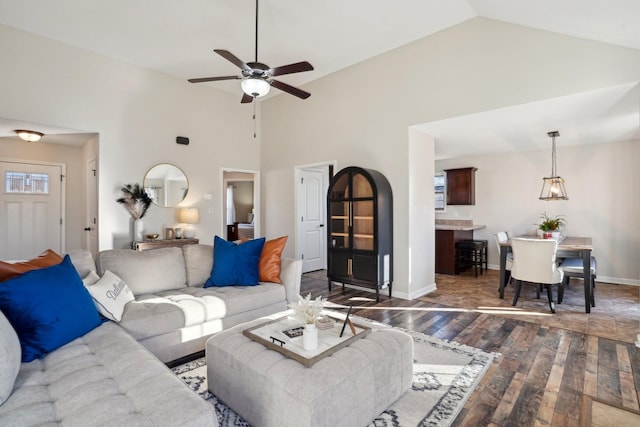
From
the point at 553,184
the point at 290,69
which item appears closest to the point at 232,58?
the point at 290,69

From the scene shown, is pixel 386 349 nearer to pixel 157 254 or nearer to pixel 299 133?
pixel 157 254

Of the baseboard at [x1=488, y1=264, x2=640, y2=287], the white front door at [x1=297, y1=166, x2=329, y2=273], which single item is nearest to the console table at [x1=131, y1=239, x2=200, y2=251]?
the white front door at [x1=297, y1=166, x2=329, y2=273]

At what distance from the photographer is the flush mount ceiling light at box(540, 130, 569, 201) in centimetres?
509

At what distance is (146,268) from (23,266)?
96 cm

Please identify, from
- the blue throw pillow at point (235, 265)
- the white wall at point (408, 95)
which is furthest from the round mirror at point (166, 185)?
the blue throw pillow at point (235, 265)

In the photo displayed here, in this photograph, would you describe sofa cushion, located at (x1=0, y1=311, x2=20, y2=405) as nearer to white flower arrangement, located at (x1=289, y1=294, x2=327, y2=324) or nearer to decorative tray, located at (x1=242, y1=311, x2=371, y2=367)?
decorative tray, located at (x1=242, y1=311, x2=371, y2=367)

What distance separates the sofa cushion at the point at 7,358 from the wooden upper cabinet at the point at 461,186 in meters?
7.04

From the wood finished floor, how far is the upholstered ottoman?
1.62 feet

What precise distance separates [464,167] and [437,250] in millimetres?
1969

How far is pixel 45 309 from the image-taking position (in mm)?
1792

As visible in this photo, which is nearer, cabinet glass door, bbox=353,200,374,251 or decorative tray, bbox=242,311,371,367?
decorative tray, bbox=242,311,371,367

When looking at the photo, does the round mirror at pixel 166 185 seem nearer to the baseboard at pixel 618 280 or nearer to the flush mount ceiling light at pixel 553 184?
the flush mount ceiling light at pixel 553 184

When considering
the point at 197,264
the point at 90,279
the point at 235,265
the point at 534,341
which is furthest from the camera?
the point at 197,264

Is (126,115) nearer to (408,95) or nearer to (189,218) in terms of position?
(189,218)
